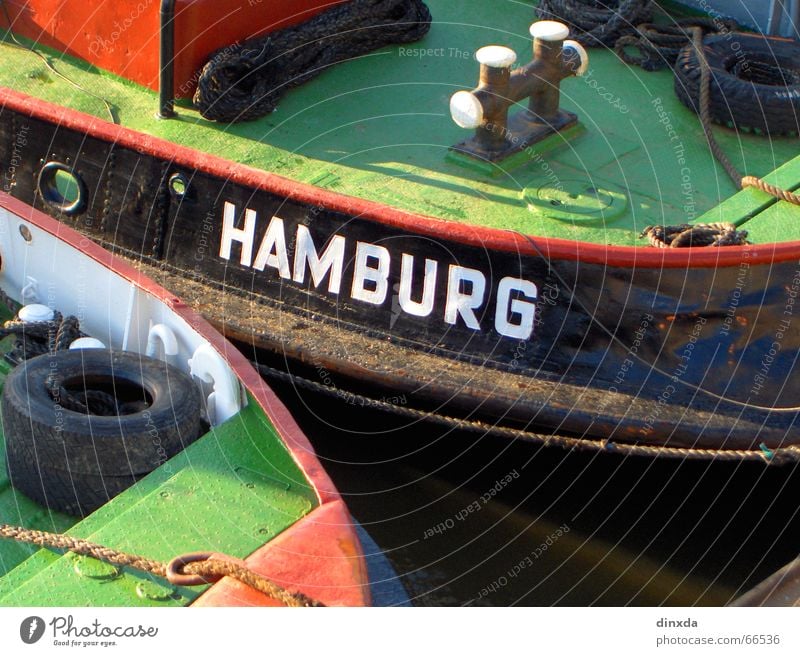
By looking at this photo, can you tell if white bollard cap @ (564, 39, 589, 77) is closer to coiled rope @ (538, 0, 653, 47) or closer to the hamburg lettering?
coiled rope @ (538, 0, 653, 47)

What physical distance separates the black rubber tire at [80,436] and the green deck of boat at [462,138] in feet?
6.60

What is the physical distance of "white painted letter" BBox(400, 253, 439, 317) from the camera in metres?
6.41

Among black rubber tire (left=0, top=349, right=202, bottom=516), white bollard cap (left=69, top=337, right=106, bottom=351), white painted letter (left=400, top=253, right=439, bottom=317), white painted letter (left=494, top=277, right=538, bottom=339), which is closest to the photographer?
black rubber tire (left=0, top=349, right=202, bottom=516)

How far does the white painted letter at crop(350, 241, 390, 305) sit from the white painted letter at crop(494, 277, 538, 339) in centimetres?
58

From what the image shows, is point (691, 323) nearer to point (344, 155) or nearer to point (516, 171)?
point (516, 171)

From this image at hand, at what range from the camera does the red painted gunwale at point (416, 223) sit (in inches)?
235

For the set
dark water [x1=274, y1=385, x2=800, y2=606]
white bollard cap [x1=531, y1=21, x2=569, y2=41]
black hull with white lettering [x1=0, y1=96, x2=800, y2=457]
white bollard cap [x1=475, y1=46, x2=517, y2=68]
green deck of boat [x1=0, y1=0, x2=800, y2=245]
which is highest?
white bollard cap [x1=531, y1=21, x2=569, y2=41]

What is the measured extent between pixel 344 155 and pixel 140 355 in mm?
2163

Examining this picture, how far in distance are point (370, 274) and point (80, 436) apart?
6.86 feet

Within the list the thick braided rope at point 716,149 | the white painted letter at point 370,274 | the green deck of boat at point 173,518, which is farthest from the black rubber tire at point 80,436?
the thick braided rope at point 716,149

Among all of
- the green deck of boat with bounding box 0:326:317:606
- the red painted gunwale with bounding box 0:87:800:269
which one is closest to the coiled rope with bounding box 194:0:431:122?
the red painted gunwale with bounding box 0:87:800:269

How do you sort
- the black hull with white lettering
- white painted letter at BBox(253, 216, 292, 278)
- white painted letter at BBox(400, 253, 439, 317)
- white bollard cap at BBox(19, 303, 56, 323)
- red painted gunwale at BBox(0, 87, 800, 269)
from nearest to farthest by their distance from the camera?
white bollard cap at BBox(19, 303, 56, 323) → red painted gunwale at BBox(0, 87, 800, 269) → the black hull with white lettering → white painted letter at BBox(400, 253, 439, 317) → white painted letter at BBox(253, 216, 292, 278)
